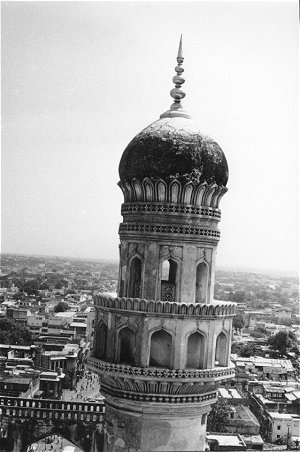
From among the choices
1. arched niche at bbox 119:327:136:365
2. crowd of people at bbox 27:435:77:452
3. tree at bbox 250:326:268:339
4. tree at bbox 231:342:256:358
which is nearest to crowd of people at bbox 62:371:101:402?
crowd of people at bbox 27:435:77:452

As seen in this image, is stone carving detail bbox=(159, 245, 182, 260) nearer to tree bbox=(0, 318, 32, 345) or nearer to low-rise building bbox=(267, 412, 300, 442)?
low-rise building bbox=(267, 412, 300, 442)

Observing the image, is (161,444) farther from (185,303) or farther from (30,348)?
(30,348)

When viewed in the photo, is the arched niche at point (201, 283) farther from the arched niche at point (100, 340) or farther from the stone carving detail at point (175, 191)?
the arched niche at point (100, 340)

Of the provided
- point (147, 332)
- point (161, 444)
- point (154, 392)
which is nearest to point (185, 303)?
point (147, 332)

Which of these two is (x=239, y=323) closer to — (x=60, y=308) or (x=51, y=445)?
(x=60, y=308)

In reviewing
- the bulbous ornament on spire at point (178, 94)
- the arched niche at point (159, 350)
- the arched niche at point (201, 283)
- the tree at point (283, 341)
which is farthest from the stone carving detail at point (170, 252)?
the tree at point (283, 341)

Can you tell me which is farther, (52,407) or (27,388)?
(27,388)
